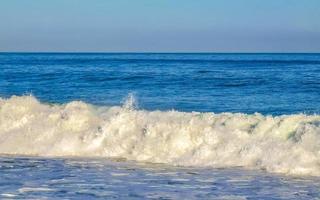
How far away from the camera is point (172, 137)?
16.5 meters

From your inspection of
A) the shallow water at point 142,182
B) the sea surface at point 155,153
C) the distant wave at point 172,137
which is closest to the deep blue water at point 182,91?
the sea surface at point 155,153

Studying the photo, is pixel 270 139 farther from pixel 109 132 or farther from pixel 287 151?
pixel 109 132

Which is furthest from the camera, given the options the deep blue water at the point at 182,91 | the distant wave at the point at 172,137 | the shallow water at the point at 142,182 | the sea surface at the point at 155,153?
the deep blue water at the point at 182,91

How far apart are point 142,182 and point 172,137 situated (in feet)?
12.9

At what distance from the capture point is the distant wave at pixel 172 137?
1448 cm

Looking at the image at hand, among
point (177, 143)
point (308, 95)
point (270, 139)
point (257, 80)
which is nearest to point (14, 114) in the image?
point (177, 143)

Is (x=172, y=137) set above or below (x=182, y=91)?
below

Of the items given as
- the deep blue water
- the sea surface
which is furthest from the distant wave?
the deep blue water

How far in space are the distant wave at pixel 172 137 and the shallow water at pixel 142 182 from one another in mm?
794

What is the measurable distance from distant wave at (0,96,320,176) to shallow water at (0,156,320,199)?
2.60 feet

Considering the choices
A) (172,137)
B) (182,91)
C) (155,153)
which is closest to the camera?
(155,153)

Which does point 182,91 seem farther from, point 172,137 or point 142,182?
point 142,182

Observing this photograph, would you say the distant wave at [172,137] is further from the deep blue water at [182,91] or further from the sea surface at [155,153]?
the deep blue water at [182,91]

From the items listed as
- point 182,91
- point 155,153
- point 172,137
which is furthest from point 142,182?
point 182,91
